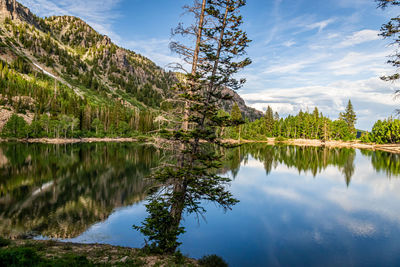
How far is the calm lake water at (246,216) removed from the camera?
1581 centimetres

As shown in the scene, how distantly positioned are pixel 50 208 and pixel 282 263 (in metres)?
20.3

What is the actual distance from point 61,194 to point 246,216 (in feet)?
66.6

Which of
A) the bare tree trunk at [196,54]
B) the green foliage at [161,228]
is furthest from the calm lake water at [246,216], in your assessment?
the green foliage at [161,228]

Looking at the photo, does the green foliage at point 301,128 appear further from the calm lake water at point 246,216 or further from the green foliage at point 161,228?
the green foliage at point 161,228

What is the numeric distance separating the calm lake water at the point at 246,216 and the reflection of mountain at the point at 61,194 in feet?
0.28

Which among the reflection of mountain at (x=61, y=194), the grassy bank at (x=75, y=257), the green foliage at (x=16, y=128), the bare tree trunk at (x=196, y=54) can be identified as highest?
the bare tree trunk at (x=196, y=54)

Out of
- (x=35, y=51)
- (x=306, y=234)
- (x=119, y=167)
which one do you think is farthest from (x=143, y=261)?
(x=35, y=51)

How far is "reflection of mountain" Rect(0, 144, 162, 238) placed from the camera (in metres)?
18.2

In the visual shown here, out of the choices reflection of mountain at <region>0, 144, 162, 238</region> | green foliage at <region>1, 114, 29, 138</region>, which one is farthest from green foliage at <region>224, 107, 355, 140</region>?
green foliage at <region>1, 114, 29, 138</region>

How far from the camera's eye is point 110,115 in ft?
422

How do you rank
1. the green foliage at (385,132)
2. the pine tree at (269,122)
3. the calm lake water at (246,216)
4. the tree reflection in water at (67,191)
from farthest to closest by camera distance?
the pine tree at (269,122)
the green foliage at (385,132)
the tree reflection in water at (67,191)
the calm lake water at (246,216)

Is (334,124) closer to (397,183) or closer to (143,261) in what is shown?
(397,183)

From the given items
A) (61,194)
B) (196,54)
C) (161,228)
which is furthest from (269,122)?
(161,228)

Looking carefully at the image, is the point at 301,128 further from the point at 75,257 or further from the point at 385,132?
the point at 75,257
